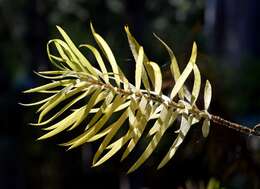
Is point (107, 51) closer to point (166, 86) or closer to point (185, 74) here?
point (185, 74)

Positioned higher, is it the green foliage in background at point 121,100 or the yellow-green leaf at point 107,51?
the yellow-green leaf at point 107,51

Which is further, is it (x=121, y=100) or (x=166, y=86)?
(x=166, y=86)

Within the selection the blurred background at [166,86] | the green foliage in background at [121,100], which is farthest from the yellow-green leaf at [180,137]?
the blurred background at [166,86]

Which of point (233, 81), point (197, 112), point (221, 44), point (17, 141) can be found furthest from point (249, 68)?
point (197, 112)

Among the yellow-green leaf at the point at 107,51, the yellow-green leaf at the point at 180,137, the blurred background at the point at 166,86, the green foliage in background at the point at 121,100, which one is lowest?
the yellow-green leaf at the point at 180,137

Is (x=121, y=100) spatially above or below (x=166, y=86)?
below

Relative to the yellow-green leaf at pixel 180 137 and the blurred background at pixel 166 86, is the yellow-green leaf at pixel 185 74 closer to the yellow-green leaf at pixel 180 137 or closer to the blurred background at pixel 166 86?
the yellow-green leaf at pixel 180 137

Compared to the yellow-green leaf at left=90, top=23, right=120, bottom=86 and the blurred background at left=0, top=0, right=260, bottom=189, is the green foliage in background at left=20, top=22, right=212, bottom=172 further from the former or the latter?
the blurred background at left=0, top=0, right=260, bottom=189

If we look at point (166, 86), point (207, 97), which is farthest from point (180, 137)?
point (166, 86)
